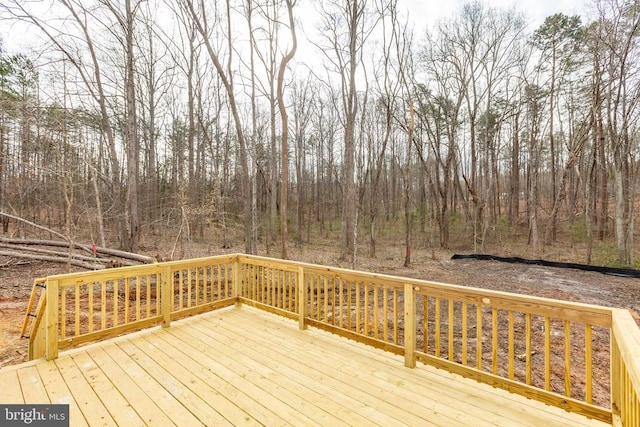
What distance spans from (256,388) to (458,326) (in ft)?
12.5

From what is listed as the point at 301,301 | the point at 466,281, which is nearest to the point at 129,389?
the point at 301,301

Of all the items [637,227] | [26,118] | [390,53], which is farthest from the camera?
[637,227]

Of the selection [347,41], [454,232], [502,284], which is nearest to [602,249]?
[454,232]

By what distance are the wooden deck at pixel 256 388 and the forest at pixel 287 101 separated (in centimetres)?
460

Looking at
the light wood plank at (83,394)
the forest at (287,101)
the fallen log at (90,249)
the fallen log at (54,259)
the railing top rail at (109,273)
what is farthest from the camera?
the forest at (287,101)

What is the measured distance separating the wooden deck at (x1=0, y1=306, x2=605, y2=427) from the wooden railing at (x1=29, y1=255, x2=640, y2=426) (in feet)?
0.54

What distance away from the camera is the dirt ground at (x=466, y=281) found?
185 inches

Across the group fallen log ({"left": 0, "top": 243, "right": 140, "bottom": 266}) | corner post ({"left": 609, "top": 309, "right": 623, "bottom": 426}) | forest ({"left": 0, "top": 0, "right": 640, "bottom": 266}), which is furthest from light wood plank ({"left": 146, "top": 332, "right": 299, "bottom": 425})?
fallen log ({"left": 0, "top": 243, "right": 140, "bottom": 266})

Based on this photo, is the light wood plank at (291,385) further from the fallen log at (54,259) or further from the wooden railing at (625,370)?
the fallen log at (54,259)

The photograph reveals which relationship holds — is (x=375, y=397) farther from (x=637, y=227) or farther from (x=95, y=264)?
(x=637, y=227)

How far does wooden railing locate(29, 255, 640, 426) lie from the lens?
187 centimetres

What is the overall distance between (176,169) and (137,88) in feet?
17.4

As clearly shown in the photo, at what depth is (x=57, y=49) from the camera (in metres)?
7.91

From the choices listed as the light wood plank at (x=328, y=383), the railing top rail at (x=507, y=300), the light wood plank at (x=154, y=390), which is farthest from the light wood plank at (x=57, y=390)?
the railing top rail at (x=507, y=300)
